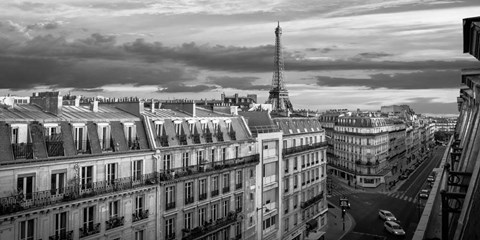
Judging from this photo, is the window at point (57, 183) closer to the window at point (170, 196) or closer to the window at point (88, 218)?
the window at point (88, 218)

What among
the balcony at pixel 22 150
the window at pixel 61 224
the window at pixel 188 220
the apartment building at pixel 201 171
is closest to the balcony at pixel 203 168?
the apartment building at pixel 201 171

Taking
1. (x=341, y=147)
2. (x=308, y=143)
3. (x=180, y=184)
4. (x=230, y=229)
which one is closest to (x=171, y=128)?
(x=180, y=184)

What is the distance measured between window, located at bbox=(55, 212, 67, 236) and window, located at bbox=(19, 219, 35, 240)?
166cm

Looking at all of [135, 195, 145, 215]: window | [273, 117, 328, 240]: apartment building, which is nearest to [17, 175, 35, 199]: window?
[135, 195, 145, 215]: window

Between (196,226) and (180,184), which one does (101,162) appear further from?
(196,226)

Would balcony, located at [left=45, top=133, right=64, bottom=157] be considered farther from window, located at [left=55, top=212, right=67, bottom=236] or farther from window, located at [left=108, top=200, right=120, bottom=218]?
window, located at [left=108, top=200, right=120, bottom=218]

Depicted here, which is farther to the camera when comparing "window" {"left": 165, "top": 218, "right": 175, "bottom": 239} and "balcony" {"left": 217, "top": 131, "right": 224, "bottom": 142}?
"balcony" {"left": 217, "top": 131, "right": 224, "bottom": 142}

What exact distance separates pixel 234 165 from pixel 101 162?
17140mm

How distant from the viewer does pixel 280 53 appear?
5586 inches

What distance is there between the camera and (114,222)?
106 feet

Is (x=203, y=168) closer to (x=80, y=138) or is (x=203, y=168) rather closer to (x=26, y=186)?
(x=80, y=138)

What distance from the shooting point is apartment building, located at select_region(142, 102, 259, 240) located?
37844 mm

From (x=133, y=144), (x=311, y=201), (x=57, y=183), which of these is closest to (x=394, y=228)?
(x=311, y=201)

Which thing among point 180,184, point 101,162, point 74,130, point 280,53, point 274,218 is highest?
point 280,53
